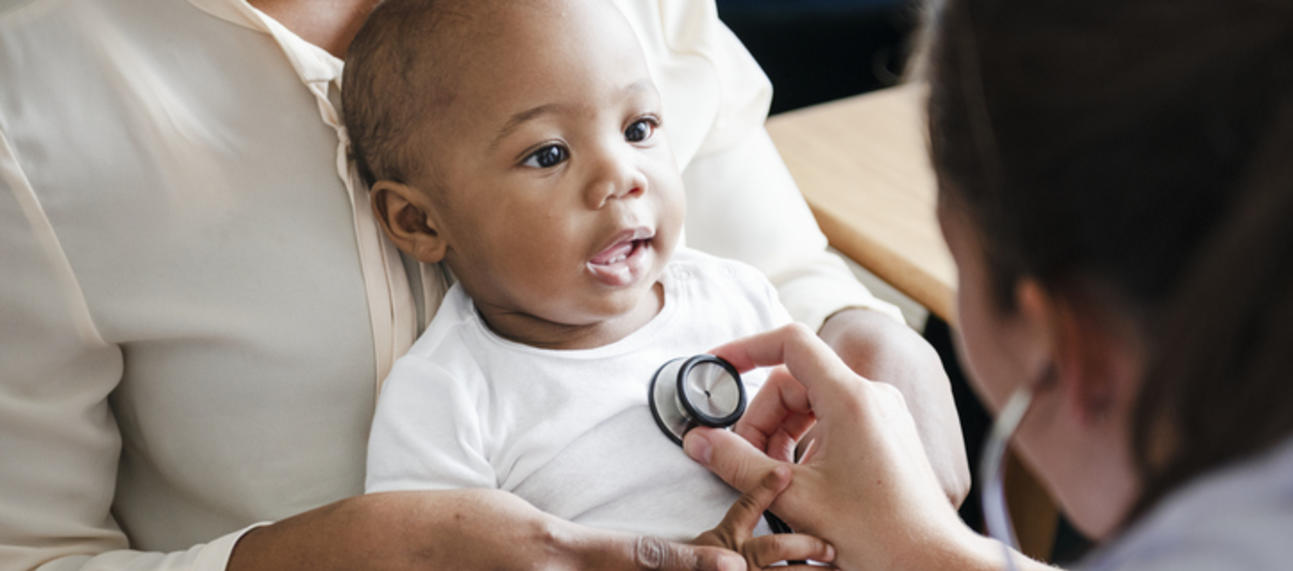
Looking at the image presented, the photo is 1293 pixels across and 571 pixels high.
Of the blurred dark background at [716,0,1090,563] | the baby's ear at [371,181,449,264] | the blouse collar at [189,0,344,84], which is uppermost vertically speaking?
the blouse collar at [189,0,344,84]

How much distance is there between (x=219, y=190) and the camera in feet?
3.14

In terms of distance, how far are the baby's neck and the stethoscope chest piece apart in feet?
0.27

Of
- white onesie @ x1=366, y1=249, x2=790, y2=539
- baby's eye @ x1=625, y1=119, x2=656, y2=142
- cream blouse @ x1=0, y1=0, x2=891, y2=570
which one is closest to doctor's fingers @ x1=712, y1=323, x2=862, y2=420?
white onesie @ x1=366, y1=249, x2=790, y2=539

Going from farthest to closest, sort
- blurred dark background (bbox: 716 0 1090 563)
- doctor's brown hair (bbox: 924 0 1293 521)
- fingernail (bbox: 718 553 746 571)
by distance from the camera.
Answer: blurred dark background (bbox: 716 0 1090 563) → fingernail (bbox: 718 553 746 571) → doctor's brown hair (bbox: 924 0 1293 521)

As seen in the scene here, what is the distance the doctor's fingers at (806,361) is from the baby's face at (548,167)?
0.12m

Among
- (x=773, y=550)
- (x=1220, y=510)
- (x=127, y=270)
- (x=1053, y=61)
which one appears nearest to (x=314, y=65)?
(x=127, y=270)

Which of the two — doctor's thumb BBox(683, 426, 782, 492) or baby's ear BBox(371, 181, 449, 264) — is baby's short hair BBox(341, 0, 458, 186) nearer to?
baby's ear BBox(371, 181, 449, 264)

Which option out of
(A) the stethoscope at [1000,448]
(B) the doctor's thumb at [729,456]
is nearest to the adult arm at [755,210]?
(B) the doctor's thumb at [729,456]

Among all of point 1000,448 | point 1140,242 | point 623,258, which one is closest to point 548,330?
point 623,258

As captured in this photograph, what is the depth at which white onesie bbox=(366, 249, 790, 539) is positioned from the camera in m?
0.96

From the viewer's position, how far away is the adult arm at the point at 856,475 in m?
0.89

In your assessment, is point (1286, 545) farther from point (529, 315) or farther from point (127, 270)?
point (127, 270)

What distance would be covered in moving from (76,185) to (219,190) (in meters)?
0.11

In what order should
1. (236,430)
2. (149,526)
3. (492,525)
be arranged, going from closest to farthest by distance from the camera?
(492,525)
(236,430)
(149,526)
